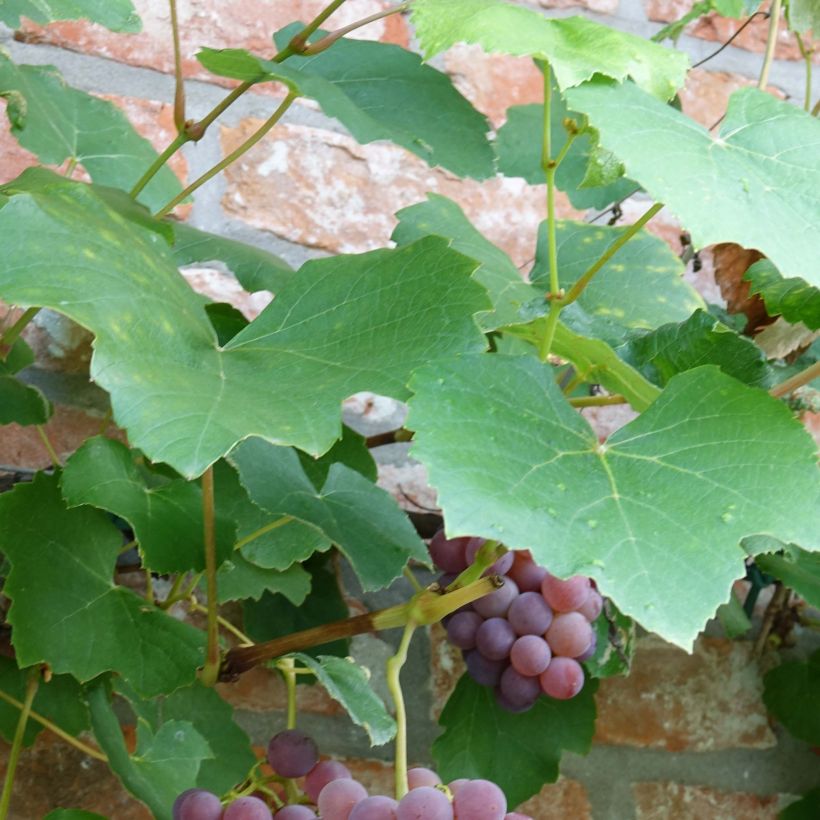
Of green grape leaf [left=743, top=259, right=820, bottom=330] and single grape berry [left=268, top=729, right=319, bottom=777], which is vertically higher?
green grape leaf [left=743, top=259, right=820, bottom=330]

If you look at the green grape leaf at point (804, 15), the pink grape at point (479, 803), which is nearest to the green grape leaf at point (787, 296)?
the green grape leaf at point (804, 15)

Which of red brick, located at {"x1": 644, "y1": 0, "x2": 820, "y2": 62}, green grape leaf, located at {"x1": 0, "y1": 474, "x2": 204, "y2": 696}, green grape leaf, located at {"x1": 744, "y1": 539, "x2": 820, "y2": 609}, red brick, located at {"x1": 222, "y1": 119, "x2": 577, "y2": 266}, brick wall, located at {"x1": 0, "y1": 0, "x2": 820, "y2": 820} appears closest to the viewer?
green grape leaf, located at {"x1": 0, "y1": 474, "x2": 204, "y2": 696}

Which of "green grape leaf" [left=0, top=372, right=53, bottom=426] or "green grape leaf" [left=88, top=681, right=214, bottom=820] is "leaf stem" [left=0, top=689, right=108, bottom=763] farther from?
"green grape leaf" [left=0, top=372, right=53, bottom=426]

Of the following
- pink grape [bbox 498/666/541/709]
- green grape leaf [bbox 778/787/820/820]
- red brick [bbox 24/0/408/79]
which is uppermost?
red brick [bbox 24/0/408/79]

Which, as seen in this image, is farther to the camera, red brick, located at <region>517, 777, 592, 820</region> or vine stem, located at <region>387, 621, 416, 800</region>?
red brick, located at <region>517, 777, 592, 820</region>

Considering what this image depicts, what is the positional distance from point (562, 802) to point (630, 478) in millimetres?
616

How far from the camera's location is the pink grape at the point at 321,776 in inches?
25.7

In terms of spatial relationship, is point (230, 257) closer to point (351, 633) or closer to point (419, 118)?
point (419, 118)

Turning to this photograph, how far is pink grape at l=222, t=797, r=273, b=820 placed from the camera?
60 centimetres

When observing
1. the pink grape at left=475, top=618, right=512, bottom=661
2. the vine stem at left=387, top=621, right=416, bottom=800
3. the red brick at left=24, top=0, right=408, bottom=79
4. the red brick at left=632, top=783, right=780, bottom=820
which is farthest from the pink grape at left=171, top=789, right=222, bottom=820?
the red brick at left=24, top=0, right=408, bottom=79

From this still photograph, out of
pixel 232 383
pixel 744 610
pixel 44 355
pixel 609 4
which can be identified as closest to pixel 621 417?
pixel 744 610

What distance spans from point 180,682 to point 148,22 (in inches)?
25.3

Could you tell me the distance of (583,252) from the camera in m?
0.89

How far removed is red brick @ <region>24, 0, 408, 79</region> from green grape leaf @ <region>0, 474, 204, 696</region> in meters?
0.50
